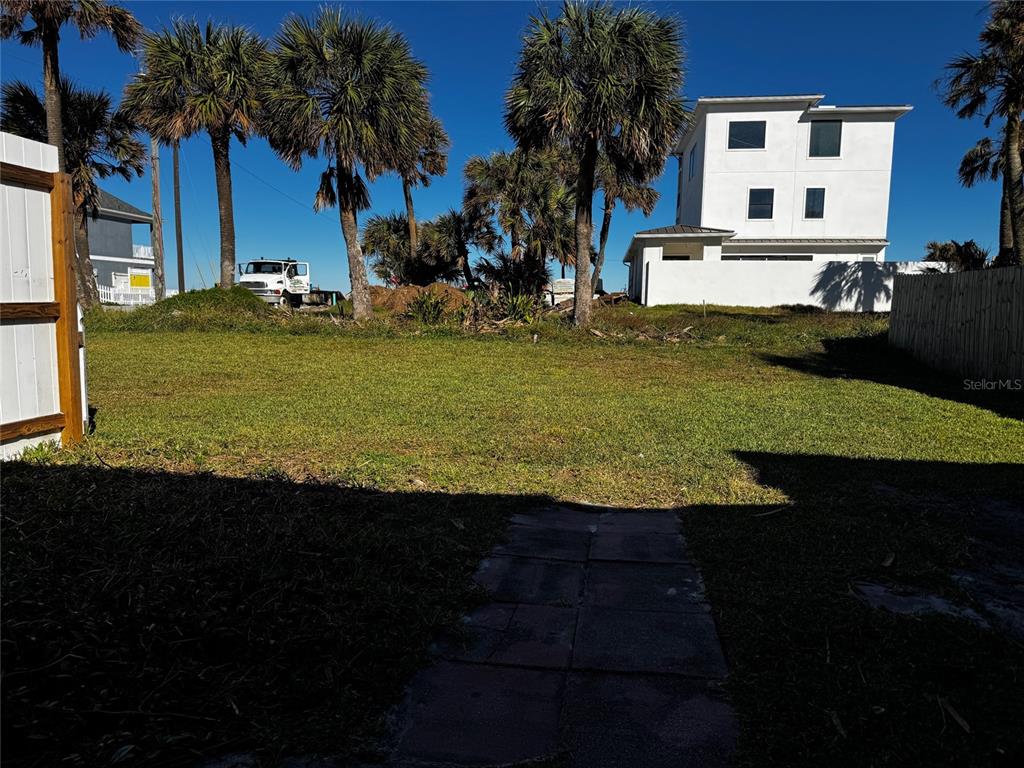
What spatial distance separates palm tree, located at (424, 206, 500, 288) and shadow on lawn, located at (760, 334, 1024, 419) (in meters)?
18.2

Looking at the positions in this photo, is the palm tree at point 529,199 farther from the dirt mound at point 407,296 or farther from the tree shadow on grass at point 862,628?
the tree shadow on grass at point 862,628

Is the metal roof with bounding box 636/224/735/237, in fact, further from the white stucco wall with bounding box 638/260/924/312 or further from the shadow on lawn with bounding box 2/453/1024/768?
the shadow on lawn with bounding box 2/453/1024/768

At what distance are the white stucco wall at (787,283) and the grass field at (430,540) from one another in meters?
14.8

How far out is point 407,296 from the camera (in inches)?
899

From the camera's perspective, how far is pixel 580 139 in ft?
58.2

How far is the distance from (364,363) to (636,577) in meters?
9.59

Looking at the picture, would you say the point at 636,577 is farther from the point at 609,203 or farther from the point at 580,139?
the point at 609,203

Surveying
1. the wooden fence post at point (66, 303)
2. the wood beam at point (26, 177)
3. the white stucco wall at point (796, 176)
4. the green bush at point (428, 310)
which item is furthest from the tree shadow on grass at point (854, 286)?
the wood beam at point (26, 177)

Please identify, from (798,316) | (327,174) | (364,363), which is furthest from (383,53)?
(798,316)

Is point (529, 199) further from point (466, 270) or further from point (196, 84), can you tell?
point (196, 84)

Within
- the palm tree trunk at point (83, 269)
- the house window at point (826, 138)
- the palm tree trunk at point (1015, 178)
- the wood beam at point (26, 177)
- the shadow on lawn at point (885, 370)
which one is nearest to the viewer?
the wood beam at point (26, 177)

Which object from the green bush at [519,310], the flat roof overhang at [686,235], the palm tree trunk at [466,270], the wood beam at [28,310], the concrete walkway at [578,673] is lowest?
the concrete walkway at [578,673]

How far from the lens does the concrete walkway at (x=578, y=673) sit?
2154 mm

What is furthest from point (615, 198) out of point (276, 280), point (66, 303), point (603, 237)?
point (66, 303)
